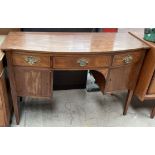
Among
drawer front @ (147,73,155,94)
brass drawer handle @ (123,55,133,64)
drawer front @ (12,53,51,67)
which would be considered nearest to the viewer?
drawer front @ (12,53,51,67)

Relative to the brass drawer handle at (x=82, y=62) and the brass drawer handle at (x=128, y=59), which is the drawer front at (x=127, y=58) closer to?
the brass drawer handle at (x=128, y=59)

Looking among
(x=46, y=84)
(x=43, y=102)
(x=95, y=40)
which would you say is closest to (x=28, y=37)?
(x=46, y=84)

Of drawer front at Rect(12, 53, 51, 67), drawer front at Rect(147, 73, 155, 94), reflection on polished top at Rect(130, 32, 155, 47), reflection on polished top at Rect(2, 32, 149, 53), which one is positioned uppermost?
reflection on polished top at Rect(130, 32, 155, 47)

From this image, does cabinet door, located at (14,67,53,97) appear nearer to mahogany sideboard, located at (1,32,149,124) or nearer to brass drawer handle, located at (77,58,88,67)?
mahogany sideboard, located at (1,32,149,124)

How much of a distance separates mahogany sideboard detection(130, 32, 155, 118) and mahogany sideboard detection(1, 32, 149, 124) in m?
0.04

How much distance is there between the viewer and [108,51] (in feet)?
4.04

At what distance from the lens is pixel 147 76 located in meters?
1.42

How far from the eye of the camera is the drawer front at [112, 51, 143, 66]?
1306mm

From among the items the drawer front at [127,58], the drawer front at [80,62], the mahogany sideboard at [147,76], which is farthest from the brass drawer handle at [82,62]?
the mahogany sideboard at [147,76]

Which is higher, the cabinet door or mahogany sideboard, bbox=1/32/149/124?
mahogany sideboard, bbox=1/32/149/124

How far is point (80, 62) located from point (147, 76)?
0.56 m

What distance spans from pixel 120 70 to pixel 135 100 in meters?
0.73

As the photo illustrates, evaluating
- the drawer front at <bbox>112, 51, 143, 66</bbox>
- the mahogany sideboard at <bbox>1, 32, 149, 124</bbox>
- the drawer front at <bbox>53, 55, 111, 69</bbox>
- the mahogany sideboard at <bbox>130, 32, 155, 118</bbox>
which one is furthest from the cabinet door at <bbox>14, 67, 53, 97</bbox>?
the mahogany sideboard at <bbox>130, 32, 155, 118</bbox>

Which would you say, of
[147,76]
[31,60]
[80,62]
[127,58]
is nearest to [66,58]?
[80,62]
